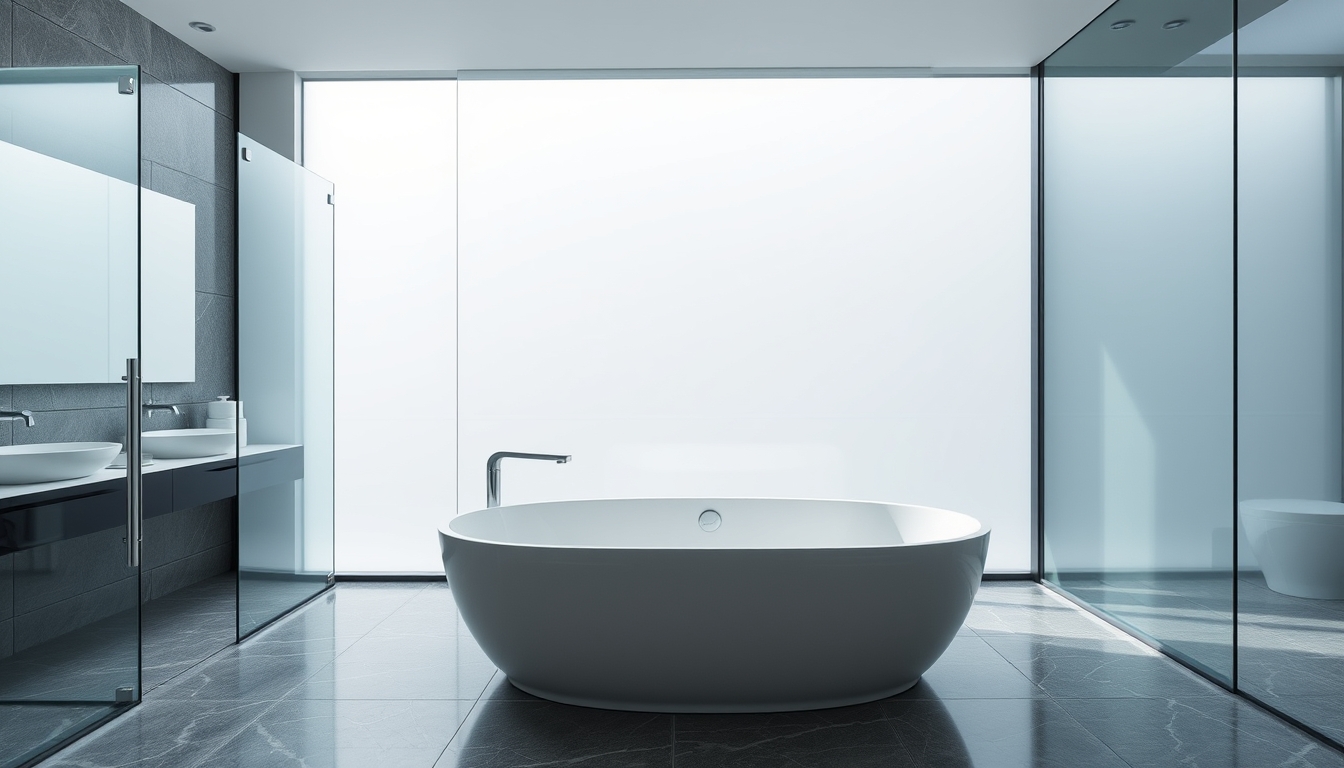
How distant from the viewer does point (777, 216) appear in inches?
171

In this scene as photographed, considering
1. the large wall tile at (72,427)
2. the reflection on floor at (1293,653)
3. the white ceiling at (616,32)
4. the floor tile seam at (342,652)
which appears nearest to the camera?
the reflection on floor at (1293,653)

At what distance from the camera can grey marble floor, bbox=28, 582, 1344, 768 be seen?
2357 mm

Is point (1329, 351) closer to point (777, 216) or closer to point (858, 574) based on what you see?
point (858, 574)

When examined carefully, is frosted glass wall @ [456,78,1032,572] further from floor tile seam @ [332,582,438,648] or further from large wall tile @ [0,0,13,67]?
large wall tile @ [0,0,13,67]

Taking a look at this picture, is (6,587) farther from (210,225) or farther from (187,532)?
(210,225)

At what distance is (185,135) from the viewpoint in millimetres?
4016

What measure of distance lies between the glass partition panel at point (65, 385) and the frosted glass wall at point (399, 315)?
5.31 ft

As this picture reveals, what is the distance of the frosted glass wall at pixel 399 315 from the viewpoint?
438cm

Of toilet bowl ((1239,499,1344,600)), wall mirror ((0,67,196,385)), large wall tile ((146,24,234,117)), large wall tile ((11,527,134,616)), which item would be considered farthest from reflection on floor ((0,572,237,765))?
toilet bowl ((1239,499,1344,600))

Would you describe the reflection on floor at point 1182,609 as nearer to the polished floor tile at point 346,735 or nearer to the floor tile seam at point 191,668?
the polished floor tile at point 346,735

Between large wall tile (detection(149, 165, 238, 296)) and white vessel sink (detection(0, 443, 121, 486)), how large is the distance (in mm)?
1410

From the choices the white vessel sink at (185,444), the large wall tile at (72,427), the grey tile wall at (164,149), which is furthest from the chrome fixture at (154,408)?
the large wall tile at (72,427)

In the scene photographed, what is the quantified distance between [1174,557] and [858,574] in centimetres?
141

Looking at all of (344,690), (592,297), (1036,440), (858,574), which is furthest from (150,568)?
(1036,440)
